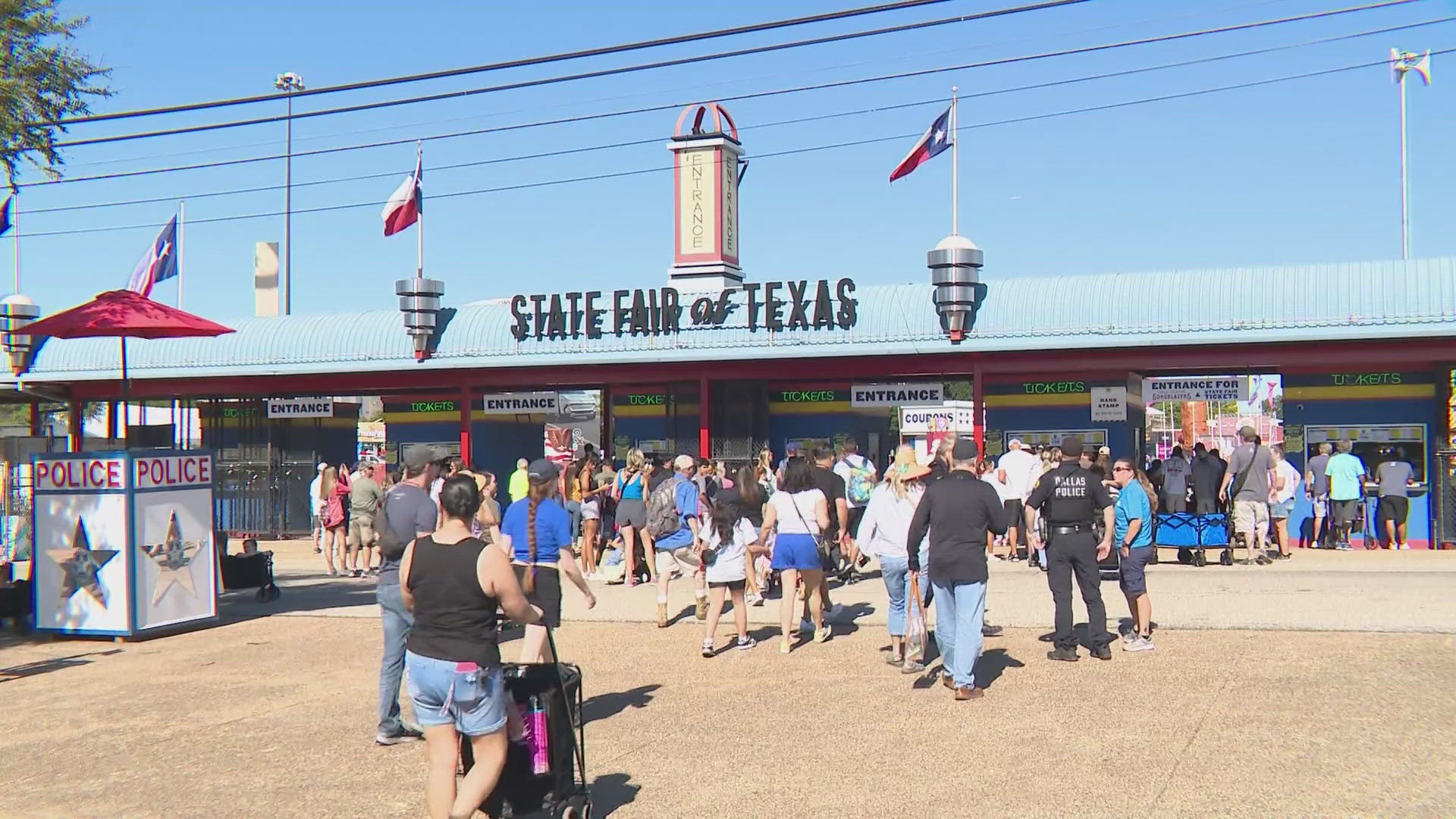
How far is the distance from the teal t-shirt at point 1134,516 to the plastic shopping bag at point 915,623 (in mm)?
1703

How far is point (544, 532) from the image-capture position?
903cm

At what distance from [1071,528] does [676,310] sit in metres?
13.4

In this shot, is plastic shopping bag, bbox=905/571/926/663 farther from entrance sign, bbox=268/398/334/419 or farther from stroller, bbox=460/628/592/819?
entrance sign, bbox=268/398/334/419

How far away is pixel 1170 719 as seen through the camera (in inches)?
329

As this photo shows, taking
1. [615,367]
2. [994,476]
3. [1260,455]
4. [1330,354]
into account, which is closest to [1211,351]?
[1330,354]

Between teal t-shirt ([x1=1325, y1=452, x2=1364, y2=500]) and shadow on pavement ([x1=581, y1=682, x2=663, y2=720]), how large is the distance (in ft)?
44.6

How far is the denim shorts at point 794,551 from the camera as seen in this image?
11289 mm

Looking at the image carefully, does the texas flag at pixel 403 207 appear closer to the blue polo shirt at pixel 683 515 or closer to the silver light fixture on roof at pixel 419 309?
the silver light fixture on roof at pixel 419 309

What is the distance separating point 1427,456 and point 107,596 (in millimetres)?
18566

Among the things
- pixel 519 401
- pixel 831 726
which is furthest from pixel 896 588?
pixel 519 401

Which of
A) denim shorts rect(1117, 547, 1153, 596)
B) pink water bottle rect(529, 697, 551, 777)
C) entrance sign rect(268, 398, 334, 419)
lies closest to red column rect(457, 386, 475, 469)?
entrance sign rect(268, 398, 334, 419)

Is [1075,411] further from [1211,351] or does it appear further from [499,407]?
[499,407]

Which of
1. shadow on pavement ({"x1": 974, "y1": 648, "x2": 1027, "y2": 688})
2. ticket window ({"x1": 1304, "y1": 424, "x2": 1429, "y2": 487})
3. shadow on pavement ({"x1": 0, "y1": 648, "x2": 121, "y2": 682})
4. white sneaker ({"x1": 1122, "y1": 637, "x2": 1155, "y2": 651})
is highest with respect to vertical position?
ticket window ({"x1": 1304, "y1": 424, "x2": 1429, "y2": 487})

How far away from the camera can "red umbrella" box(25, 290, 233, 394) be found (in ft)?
42.7
